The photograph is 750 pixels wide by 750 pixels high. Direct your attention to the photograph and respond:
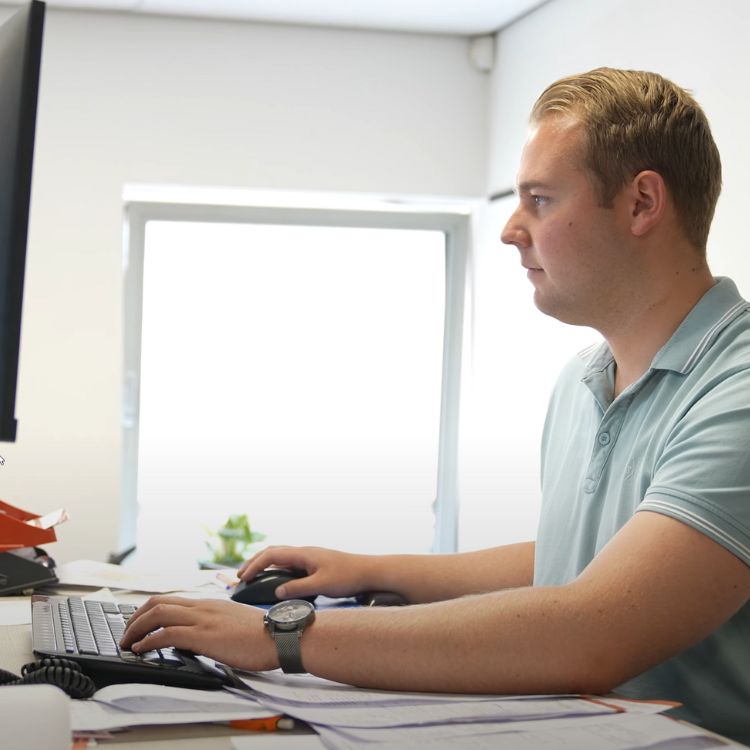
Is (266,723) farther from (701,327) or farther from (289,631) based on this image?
(701,327)

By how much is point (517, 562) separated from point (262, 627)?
605mm

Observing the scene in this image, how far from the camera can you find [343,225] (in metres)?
3.83

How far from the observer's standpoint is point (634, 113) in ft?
4.05

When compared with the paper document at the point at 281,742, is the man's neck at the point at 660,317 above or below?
above

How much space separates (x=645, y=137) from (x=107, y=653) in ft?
3.17

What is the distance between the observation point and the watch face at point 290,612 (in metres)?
0.93

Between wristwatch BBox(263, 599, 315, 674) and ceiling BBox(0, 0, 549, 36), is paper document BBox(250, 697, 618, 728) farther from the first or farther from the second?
ceiling BBox(0, 0, 549, 36)

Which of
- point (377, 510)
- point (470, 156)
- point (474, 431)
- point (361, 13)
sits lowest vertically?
point (377, 510)

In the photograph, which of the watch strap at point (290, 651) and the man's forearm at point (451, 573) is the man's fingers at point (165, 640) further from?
the man's forearm at point (451, 573)

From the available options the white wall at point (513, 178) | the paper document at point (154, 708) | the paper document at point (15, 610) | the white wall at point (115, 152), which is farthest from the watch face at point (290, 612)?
the white wall at point (115, 152)

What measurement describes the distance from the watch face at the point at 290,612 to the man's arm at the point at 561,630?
20mm

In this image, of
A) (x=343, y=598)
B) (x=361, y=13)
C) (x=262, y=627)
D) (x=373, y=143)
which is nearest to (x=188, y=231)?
(x=373, y=143)

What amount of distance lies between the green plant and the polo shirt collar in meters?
2.79

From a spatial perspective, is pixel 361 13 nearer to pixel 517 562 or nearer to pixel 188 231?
pixel 188 231
